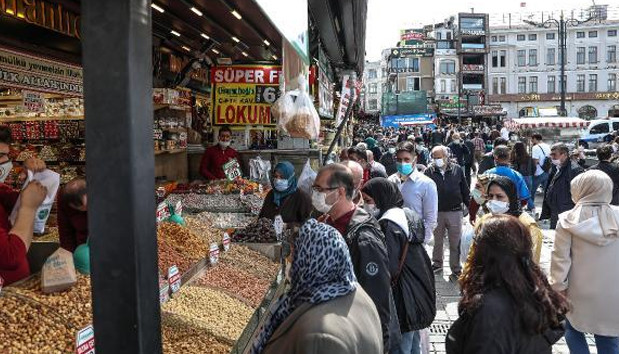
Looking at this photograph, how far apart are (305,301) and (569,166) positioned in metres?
8.19

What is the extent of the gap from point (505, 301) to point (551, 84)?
80.9 metres

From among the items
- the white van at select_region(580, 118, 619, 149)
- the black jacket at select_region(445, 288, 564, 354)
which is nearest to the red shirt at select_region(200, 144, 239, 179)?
the black jacket at select_region(445, 288, 564, 354)

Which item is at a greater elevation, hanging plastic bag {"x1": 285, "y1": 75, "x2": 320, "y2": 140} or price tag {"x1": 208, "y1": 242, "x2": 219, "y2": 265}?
hanging plastic bag {"x1": 285, "y1": 75, "x2": 320, "y2": 140}

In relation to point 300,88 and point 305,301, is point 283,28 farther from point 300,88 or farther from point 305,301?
point 300,88

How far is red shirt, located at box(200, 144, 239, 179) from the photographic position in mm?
9469

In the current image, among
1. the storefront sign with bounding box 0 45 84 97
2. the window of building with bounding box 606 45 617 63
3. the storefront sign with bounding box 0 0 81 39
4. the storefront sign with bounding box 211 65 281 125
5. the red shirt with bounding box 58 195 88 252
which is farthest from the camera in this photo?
the window of building with bounding box 606 45 617 63

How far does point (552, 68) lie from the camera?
2970 inches

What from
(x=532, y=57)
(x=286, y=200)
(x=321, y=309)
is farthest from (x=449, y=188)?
(x=532, y=57)

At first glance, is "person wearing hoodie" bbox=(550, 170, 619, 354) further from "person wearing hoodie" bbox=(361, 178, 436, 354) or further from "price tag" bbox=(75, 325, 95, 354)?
"price tag" bbox=(75, 325, 95, 354)

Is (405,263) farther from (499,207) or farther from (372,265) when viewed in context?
(499,207)

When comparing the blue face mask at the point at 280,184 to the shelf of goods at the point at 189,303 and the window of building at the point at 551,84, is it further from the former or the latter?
the window of building at the point at 551,84

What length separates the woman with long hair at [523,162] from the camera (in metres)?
11.5

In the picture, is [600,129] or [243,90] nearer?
[243,90]

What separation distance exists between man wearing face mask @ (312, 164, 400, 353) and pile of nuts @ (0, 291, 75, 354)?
1.57m
